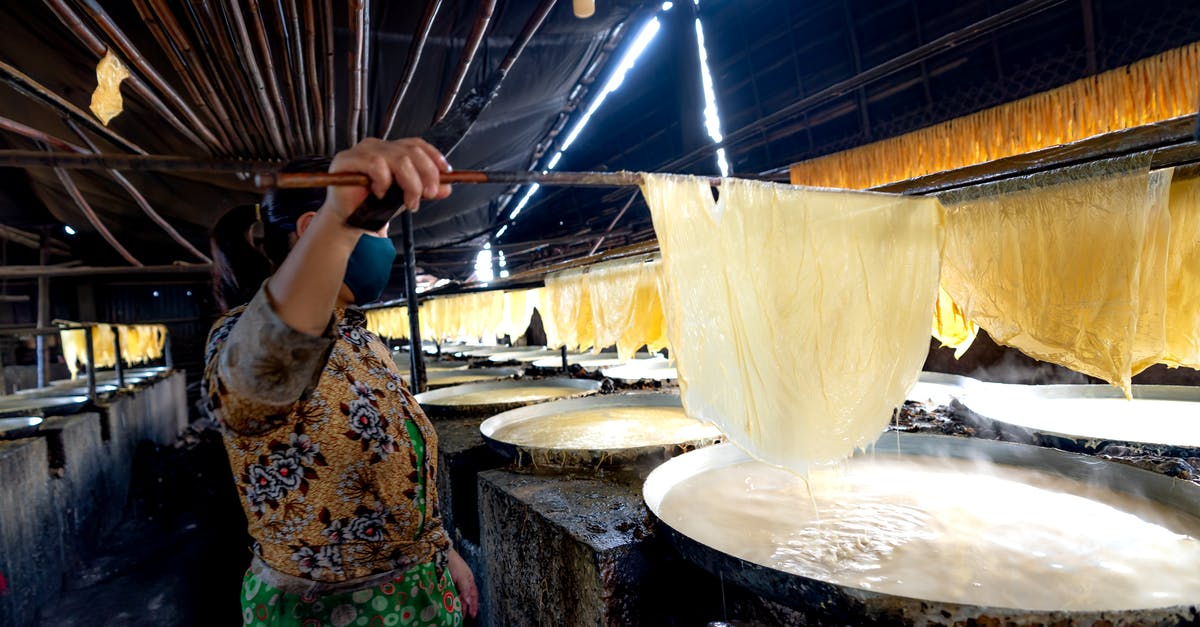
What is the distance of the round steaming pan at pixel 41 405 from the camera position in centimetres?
685

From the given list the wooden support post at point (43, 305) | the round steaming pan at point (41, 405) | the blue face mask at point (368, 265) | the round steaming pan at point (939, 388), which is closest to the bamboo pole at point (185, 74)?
the blue face mask at point (368, 265)

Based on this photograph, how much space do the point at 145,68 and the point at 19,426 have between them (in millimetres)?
5967

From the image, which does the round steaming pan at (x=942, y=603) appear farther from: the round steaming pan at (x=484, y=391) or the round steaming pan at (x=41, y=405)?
the round steaming pan at (x=41, y=405)

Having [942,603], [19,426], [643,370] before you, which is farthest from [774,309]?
[19,426]

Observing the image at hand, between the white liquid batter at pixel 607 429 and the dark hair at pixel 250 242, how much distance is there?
6.69 feet

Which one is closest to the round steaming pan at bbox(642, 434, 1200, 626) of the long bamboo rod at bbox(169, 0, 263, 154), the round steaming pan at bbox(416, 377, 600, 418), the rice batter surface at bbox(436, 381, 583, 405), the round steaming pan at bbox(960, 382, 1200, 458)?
the round steaming pan at bbox(960, 382, 1200, 458)

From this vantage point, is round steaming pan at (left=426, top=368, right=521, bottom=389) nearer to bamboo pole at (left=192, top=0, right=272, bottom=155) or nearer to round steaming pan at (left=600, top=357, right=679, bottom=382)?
round steaming pan at (left=600, top=357, right=679, bottom=382)

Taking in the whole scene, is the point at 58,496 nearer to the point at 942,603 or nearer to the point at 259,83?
the point at 259,83

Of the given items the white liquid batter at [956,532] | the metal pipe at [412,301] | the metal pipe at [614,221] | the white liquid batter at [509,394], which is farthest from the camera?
the metal pipe at [614,221]

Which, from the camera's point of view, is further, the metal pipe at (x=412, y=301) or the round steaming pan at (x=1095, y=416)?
the metal pipe at (x=412, y=301)

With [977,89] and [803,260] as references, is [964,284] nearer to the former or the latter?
[803,260]

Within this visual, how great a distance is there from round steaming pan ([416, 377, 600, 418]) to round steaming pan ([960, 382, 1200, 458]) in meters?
3.42

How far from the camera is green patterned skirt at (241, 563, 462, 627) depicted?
1.75 meters

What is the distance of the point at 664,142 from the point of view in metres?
9.04
